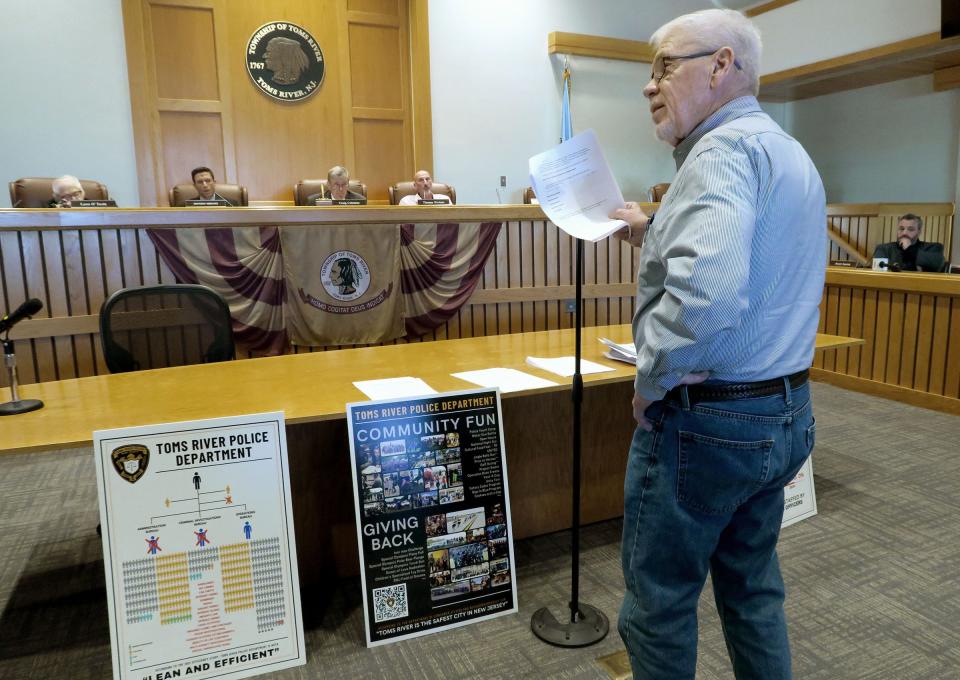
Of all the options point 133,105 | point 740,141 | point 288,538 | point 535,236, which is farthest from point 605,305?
point 133,105

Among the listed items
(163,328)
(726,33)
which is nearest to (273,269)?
(163,328)

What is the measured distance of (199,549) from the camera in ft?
5.84

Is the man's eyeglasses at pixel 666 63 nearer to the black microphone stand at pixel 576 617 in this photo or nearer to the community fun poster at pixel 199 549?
the black microphone stand at pixel 576 617

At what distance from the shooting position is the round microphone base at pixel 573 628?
77.4 inches

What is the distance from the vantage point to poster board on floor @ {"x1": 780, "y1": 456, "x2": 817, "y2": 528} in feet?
8.91

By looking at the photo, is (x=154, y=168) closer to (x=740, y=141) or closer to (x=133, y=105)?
(x=133, y=105)

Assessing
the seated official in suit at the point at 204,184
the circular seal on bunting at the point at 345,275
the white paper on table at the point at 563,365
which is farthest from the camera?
the seated official in suit at the point at 204,184

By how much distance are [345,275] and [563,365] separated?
178 centimetres

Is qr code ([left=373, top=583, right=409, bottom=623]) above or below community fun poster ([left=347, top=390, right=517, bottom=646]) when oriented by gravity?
below

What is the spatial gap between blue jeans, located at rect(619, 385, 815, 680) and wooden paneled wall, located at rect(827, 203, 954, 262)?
24.9ft

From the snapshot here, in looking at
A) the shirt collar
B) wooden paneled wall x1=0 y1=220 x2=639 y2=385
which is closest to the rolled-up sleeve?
the shirt collar

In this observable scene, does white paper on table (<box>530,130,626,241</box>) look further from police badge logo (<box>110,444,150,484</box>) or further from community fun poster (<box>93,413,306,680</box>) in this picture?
police badge logo (<box>110,444,150,484</box>)

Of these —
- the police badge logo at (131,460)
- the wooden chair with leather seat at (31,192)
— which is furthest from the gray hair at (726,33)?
the wooden chair with leather seat at (31,192)

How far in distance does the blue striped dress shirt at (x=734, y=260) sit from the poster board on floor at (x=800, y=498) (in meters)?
1.66
